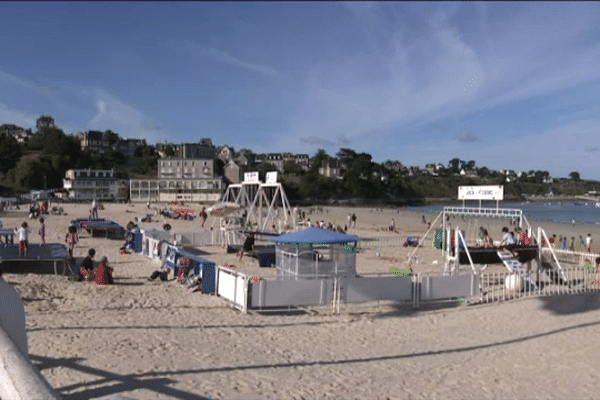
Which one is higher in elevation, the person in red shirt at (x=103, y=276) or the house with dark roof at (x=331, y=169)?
the house with dark roof at (x=331, y=169)

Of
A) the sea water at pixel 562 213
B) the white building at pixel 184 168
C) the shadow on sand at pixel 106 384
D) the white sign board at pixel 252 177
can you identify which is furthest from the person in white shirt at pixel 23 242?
the white building at pixel 184 168

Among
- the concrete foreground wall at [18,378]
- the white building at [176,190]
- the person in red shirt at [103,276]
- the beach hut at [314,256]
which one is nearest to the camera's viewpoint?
the concrete foreground wall at [18,378]

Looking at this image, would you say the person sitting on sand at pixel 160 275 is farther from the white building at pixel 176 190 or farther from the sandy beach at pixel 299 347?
the white building at pixel 176 190

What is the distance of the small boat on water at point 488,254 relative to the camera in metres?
15.9

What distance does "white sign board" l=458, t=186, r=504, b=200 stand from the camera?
16875mm

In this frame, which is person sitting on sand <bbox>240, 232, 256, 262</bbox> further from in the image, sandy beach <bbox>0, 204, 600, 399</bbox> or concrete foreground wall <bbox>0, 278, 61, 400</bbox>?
concrete foreground wall <bbox>0, 278, 61, 400</bbox>

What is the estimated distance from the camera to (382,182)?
15838 cm

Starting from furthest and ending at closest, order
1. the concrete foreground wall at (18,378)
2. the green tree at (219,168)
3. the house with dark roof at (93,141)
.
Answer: the house with dark roof at (93,141) < the green tree at (219,168) < the concrete foreground wall at (18,378)

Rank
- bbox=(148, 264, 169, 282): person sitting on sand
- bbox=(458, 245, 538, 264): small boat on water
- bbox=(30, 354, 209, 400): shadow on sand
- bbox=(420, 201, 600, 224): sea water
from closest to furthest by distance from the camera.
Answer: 1. bbox=(30, 354, 209, 400): shadow on sand
2. bbox=(148, 264, 169, 282): person sitting on sand
3. bbox=(458, 245, 538, 264): small boat on water
4. bbox=(420, 201, 600, 224): sea water

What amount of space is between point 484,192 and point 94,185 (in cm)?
9267

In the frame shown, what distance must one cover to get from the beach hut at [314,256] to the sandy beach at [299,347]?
1.42m

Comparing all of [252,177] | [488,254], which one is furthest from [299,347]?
[252,177]

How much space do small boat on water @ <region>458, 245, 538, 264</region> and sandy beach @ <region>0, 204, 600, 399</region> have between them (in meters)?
2.15

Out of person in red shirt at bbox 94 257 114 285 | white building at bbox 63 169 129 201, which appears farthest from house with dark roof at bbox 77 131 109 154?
person in red shirt at bbox 94 257 114 285
